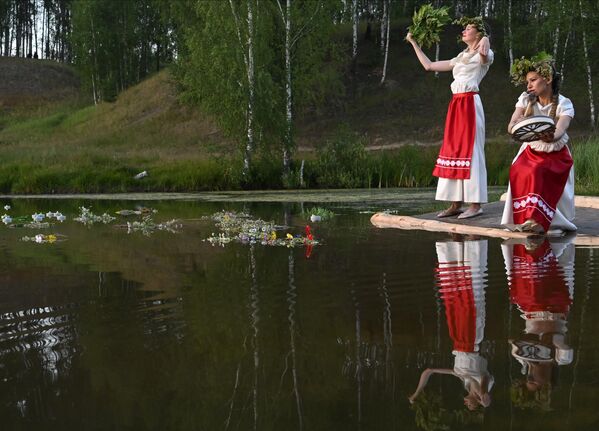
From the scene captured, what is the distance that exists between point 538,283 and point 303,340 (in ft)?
7.56

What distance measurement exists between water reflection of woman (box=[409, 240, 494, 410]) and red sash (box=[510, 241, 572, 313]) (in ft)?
0.73

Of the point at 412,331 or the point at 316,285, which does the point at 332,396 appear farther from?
the point at 316,285

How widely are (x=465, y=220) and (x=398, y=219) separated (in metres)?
0.95

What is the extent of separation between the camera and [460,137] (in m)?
10.4

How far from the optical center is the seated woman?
8914 mm

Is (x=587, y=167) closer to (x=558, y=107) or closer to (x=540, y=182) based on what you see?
(x=558, y=107)

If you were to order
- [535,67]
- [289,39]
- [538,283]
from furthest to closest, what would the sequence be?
1. [289,39]
2. [535,67]
3. [538,283]

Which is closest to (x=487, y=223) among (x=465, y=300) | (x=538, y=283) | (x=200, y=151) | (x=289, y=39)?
(x=538, y=283)

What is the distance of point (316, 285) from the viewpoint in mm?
5754

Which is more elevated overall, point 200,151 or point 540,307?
point 200,151

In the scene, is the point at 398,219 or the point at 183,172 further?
the point at 183,172

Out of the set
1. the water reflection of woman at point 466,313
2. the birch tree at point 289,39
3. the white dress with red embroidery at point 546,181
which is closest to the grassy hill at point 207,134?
the birch tree at point 289,39

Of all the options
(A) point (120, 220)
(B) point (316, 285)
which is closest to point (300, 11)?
(A) point (120, 220)

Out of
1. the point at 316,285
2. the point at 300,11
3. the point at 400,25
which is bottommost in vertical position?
the point at 316,285
